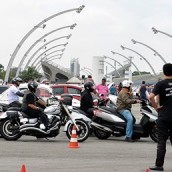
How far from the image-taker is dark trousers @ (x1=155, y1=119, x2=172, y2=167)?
10383 mm

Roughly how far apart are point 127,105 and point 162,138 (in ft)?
21.8

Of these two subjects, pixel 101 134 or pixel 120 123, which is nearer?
pixel 120 123

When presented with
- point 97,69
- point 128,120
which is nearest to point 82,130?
point 128,120

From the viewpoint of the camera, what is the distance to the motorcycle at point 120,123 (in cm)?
1667

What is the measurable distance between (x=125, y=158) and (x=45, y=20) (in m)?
31.5

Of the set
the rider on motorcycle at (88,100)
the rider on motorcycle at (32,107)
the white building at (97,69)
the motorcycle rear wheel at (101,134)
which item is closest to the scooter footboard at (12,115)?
the rider on motorcycle at (32,107)

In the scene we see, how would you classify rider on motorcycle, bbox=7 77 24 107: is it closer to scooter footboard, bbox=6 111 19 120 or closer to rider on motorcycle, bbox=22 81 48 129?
rider on motorcycle, bbox=22 81 48 129

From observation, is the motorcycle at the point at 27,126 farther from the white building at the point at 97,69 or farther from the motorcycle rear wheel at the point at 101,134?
the white building at the point at 97,69

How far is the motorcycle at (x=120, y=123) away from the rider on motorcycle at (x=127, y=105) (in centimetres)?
18

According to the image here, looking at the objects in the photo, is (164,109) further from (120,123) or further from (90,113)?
(90,113)

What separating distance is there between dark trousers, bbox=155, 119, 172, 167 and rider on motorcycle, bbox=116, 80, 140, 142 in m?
6.08

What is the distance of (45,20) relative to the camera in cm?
4347

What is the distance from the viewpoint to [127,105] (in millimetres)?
17062

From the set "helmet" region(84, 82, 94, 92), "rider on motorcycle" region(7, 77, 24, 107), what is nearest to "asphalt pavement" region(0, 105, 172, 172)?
"helmet" region(84, 82, 94, 92)
